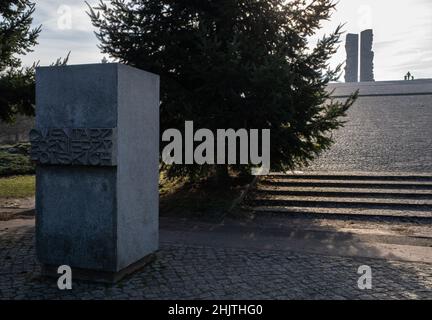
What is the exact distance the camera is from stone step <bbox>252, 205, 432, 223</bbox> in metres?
8.66

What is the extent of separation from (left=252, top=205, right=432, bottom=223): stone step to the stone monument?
4.71 meters

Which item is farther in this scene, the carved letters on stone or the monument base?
the monument base

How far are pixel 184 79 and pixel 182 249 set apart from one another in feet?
16.3

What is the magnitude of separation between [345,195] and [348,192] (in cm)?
11

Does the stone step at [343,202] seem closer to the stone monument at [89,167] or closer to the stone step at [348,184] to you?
the stone step at [348,184]

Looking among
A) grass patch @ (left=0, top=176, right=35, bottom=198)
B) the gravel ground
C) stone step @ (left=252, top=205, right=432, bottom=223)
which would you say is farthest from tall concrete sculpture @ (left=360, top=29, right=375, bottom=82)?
stone step @ (left=252, top=205, right=432, bottom=223)

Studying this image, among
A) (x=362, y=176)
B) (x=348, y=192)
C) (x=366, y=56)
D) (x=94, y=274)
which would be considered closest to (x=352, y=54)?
(x=366, y=56)

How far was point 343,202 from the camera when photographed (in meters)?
9.73

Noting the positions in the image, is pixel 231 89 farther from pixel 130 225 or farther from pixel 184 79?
pixel 130 225

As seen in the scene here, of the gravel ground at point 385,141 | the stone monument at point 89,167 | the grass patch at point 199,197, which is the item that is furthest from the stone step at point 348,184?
the stone monument at point 89,167

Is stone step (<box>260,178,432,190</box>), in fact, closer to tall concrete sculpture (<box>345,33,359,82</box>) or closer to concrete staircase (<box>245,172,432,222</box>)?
concrete staircase (<box>245,172,432,222</box>)

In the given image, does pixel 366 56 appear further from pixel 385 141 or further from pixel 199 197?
pixel 199 197
